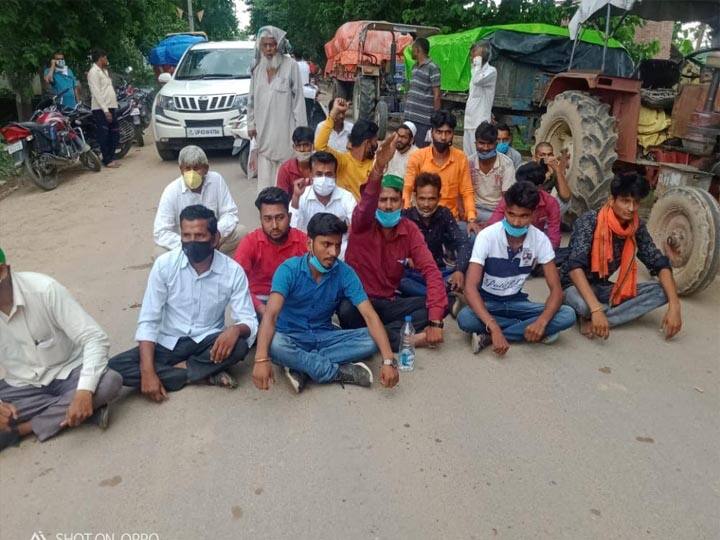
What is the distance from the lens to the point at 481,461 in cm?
272

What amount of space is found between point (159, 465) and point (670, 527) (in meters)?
2.26

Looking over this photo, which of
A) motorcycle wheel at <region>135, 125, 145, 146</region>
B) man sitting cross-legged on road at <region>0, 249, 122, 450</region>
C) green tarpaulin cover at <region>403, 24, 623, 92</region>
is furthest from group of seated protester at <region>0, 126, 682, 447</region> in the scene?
motorcycle wheel at <region>135, 125, 145, 146</region>

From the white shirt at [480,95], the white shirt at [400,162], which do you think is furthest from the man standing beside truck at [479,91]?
the white shirt at [400,162]

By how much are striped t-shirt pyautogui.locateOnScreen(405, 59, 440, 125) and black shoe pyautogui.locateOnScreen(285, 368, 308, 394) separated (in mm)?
5082

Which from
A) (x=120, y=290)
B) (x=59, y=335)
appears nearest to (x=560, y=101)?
(x=120, y=290)

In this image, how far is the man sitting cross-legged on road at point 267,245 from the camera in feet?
12.1

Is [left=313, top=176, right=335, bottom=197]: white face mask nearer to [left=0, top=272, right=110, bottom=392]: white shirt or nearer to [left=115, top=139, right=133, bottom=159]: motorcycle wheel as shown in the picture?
[left=0, top=272, right=110, bottom=392]: white shirt

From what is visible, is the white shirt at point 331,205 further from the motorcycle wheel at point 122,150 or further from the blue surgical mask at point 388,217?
the motorcycle wheel at point 122,150

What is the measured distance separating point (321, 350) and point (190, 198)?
1970mm

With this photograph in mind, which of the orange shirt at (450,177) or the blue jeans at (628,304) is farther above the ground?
the orange shirt at (450,177)

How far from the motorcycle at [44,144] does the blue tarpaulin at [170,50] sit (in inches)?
642

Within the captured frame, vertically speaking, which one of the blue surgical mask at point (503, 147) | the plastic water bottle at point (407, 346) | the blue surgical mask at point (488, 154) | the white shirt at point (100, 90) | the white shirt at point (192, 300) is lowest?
the plastic water bottle at point (407, 346)

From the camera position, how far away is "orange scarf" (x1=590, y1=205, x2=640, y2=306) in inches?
154

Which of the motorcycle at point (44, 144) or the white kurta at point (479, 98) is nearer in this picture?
the white kurta at point (479, 98)
